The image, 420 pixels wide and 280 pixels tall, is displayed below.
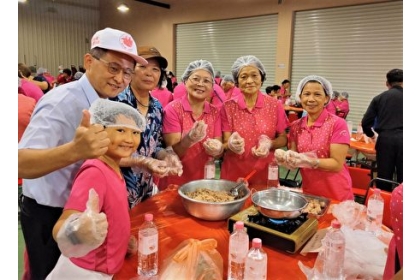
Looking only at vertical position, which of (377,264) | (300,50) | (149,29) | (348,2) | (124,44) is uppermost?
(149,29)

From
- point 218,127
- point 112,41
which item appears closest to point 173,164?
point 218,127

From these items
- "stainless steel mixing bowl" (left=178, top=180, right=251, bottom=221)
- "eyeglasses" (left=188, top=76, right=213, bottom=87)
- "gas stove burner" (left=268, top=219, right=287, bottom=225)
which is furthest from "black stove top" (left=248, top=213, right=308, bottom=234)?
"eyeglasses" (left=188, top=76, right=213, bottom=87)

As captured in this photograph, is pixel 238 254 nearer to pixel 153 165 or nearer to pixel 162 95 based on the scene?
pixel 153 165

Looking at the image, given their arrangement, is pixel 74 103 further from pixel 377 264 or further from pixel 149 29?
pixel 149 29

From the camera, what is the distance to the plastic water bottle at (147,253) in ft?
Answer: 4.51

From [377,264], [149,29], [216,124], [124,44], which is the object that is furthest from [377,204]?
[149,29]

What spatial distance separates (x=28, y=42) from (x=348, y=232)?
1567cm

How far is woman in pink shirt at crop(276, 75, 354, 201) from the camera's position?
234cm

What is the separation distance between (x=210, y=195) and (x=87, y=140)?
1.00 meters

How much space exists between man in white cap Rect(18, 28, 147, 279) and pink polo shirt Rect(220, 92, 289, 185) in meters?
1.18

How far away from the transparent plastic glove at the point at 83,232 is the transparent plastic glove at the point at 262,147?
1638 millimetres

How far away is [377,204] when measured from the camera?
186 centimetres

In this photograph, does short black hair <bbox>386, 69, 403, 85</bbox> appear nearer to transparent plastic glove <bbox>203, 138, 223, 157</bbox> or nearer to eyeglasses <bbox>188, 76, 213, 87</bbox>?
eyeglasses <bbox>188, 76, 213, 87</bbox>

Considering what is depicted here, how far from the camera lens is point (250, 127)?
2709 mm
